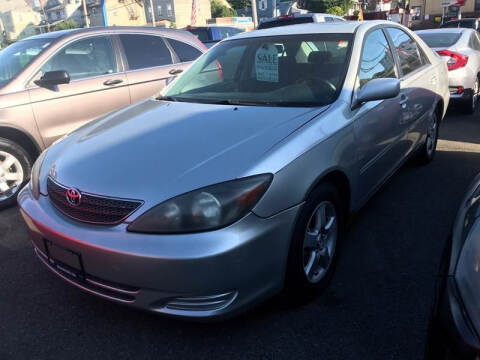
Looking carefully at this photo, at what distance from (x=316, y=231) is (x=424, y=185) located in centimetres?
223

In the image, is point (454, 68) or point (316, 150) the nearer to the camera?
point (316, 150)

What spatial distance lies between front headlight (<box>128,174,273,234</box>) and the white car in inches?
235

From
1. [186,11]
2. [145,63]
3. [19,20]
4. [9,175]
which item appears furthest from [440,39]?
[19,20]

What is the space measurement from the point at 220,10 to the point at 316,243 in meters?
78.1

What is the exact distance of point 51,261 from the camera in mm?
2332

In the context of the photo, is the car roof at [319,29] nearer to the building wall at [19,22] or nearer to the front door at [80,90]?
the front door at [80,90]

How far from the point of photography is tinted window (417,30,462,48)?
7.09 meters

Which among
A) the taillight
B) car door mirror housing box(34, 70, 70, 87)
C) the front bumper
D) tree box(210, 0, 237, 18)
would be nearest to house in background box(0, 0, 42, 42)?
tree box(210, 0, 237, 18)

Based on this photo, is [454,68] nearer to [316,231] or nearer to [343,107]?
[343,107]

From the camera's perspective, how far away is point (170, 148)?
2.33 m

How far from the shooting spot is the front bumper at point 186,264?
6.15 feet

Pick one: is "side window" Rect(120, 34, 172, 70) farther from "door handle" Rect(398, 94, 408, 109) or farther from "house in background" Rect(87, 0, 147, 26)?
"house in background" Rect(87, 0, 147, 26)

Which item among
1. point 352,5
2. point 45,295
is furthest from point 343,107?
point 352,5

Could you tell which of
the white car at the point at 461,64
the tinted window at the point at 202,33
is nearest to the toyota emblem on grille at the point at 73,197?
the white car at the point at 461,64
